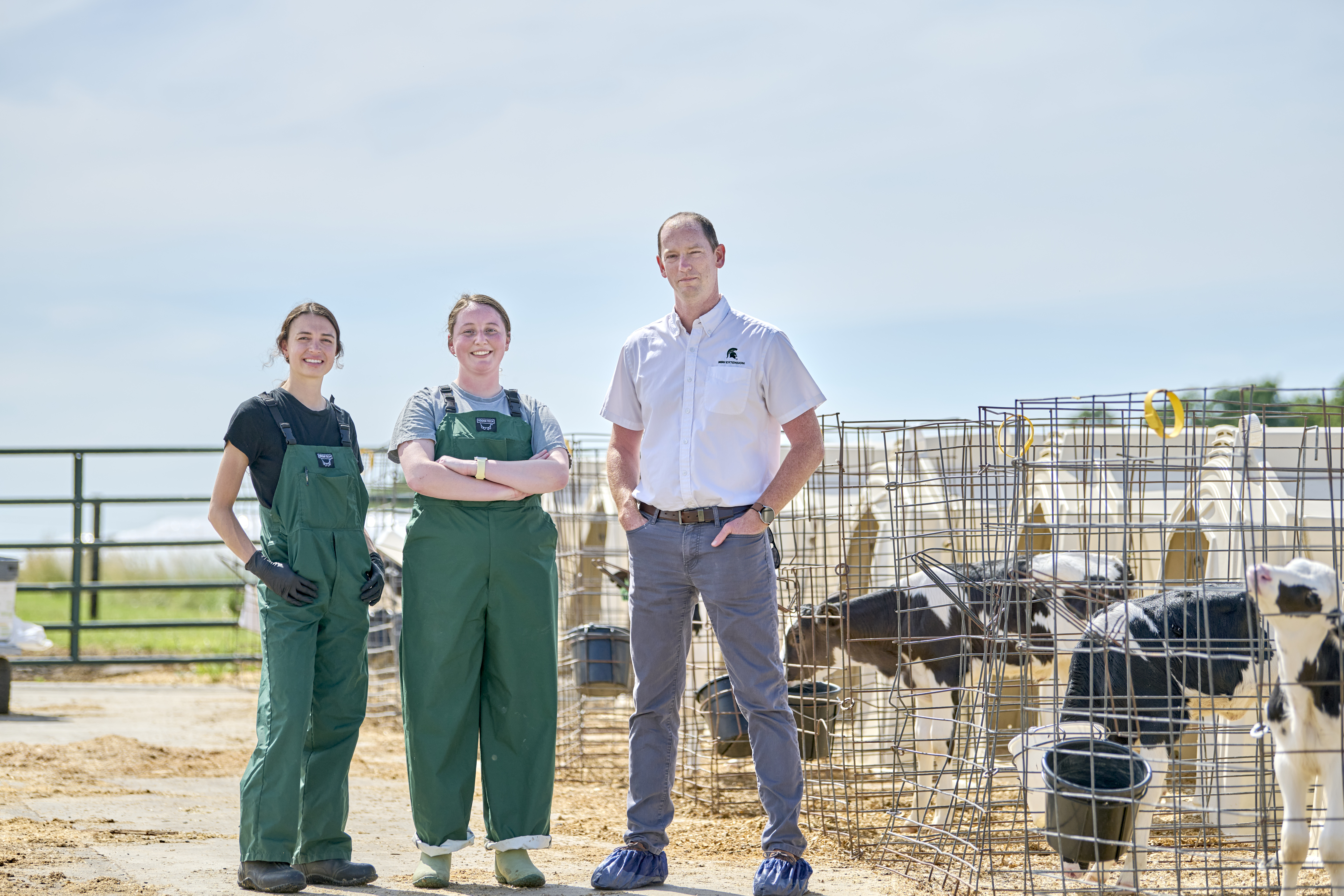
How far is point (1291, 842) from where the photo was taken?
3.33 m

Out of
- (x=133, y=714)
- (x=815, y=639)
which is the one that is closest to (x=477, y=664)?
(x=815, y=639)

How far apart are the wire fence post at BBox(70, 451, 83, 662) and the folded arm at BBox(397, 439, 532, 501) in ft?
25.5

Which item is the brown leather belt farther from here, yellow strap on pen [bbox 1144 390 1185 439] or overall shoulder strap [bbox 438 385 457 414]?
yellow strap on pen [bbox 1144 390 1185 439]

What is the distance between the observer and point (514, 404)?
4.09 metres

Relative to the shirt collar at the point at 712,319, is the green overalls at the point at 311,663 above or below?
below

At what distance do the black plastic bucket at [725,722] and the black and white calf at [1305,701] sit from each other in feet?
7.80

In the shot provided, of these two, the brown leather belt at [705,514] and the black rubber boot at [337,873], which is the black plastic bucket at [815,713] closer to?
the brown leather belt at [705,514]

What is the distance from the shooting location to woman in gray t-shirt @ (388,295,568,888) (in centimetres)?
381

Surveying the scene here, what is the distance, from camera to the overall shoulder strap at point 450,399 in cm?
399

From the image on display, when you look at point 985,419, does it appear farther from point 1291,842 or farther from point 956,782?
point 1291,842

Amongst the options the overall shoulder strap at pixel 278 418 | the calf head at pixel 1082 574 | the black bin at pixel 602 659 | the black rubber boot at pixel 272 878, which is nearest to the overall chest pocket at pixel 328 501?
the overall shoulder strap at pixel 278 418

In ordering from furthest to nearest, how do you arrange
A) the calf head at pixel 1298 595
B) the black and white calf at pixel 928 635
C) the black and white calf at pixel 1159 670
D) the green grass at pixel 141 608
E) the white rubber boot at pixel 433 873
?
1. the green grass at pixel 141 608
2. the black and white calf at pixel 928 635
3. the black and white calf at pixel 1159 670
4. the white rubber boot at pixel 433 873
5. the calf head at pixel 1298 595

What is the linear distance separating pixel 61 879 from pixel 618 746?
4.36m

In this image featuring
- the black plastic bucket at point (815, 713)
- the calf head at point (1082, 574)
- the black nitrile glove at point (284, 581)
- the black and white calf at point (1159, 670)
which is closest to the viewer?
the black nitrile glove at point (284, 581)
